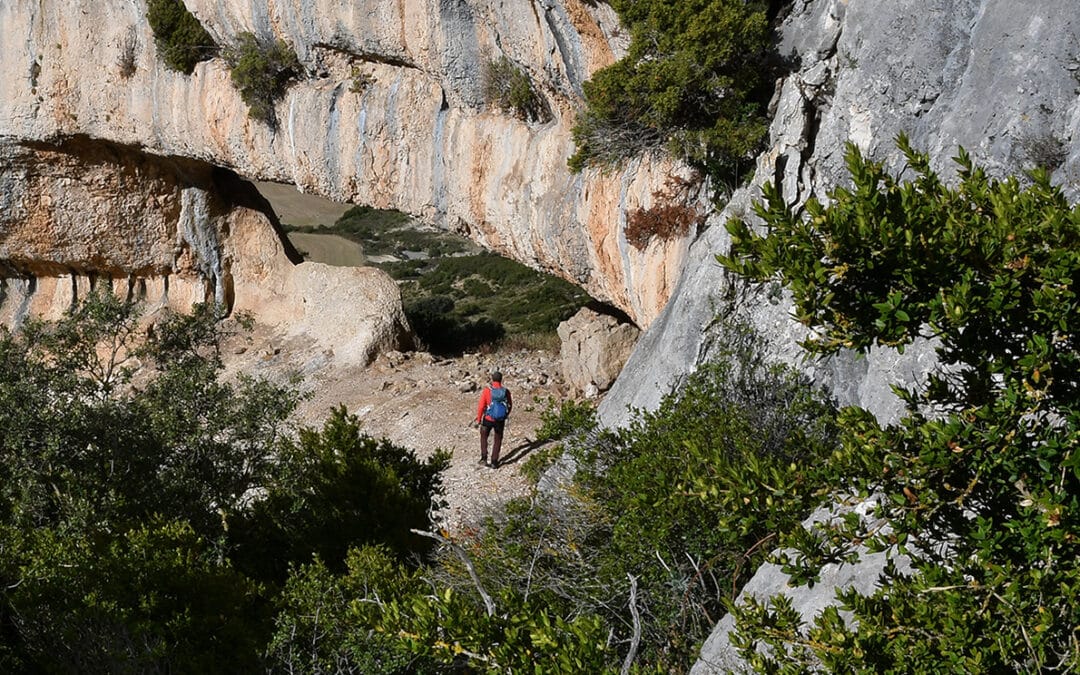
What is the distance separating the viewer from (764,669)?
12.6ft

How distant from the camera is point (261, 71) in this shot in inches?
649

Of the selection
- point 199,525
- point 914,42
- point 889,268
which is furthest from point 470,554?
point 914,42

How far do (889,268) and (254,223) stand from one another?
777 inches

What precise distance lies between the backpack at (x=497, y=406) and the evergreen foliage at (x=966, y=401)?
8.16 meters

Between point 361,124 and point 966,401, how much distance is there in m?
13.6

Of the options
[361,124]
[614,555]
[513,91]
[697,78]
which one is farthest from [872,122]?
[361,124]

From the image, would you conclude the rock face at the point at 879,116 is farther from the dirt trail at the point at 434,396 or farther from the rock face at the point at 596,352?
the rock face at the point at 596,352

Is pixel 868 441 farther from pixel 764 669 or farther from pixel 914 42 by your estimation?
pixel 914 42

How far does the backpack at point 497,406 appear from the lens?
11969 mm

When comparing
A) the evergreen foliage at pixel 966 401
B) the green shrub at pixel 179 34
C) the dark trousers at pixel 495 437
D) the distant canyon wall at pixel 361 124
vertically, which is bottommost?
the dark trousers at pixel 495 437

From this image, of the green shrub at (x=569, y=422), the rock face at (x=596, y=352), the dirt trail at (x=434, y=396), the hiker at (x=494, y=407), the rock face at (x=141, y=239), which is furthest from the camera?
the rock face at (x=141, y=239)

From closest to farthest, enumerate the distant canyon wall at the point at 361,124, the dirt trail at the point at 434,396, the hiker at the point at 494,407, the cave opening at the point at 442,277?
the hiker at the point at 494,407 < the dirt trail at the point at 434,396 < the distant canyon wall at the point at 361,124 < the cave opening at the point at 442,277

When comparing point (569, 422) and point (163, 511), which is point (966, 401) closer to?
point (569, 422)

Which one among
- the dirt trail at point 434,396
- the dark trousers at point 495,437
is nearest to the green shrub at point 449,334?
the dirt trail at point 434,396
